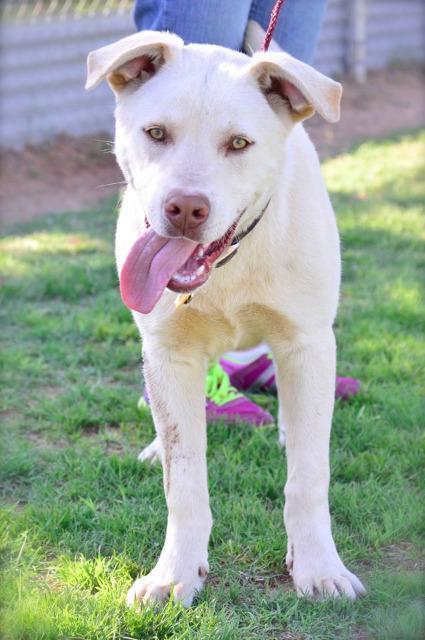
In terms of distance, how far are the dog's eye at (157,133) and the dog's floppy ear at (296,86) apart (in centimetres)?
33

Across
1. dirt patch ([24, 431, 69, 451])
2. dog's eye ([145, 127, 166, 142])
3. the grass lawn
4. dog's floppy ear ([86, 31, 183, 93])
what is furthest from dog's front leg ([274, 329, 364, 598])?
dirt patch ([24, 431, 69, 451])

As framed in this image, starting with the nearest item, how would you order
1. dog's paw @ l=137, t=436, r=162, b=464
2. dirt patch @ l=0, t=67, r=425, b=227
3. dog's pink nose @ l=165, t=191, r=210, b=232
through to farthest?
dog's pink nose @ l=165, t=191, r=210, b=232, dog's paw @ l=137, t=436, r=162, b=464, dirt patch @ l=0, t=67, r=425, b=227

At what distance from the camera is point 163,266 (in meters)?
2.71

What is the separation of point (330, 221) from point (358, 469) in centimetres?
100

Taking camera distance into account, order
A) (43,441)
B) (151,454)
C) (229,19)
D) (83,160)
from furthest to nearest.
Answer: (83,160)
(43,441)
(151,454)
(229,19)

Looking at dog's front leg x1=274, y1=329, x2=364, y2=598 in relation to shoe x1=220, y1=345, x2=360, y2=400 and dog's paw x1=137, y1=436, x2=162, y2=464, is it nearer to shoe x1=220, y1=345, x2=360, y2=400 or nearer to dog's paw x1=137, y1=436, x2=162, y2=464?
dog's paw x1=137, y1=436, x2=162, y2=464

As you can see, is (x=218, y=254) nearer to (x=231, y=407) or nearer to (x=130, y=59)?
(x=130, y=59)

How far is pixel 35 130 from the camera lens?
900 cm

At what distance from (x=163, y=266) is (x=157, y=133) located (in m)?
0.39

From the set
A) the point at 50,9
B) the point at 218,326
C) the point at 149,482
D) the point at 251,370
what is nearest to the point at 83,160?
the point at 50,9

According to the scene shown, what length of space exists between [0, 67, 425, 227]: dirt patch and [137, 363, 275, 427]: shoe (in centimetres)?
297

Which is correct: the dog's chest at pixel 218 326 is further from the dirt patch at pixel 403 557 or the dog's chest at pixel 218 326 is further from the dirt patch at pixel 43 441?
the dirt patch at pixel 43 441

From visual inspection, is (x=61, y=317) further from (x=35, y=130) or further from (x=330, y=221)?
(x=35, y=130)

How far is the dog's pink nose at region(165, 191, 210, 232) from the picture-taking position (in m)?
2.54
